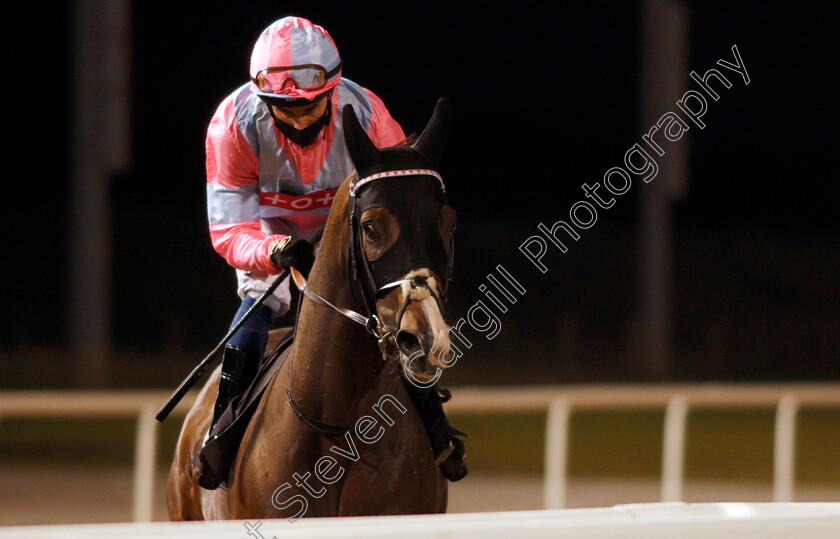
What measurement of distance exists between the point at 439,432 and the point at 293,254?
0.56 metres

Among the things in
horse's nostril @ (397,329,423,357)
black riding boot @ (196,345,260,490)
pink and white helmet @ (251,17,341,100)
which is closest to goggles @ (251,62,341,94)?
pink and white helmet @ (251,17,341,100)

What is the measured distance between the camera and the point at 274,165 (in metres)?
2.85

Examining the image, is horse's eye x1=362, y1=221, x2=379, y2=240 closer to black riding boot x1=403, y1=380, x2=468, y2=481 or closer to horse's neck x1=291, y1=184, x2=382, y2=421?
horse's neck x1=291, y1=184, x2=382, y2=421

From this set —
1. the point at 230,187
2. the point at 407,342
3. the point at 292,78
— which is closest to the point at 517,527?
the point at 407,342

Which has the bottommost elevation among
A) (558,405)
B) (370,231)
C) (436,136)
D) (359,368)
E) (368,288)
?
(558,405)

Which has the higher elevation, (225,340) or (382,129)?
(382,129)

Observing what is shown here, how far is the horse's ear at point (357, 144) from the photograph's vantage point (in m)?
2.31

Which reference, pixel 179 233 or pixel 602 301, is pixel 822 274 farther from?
pixel 179 233

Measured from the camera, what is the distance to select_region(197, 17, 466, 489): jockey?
8.70ft

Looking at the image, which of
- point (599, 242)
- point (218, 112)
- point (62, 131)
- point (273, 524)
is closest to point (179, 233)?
point (62, 131)

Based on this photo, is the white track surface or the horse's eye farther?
the horse's eye

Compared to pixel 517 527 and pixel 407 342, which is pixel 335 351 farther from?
pixel 517 527

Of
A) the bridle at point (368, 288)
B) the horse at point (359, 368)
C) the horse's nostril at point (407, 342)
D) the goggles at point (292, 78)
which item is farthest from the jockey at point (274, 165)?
the horse's nostril at point (407, 342)

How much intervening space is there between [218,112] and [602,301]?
69.2ft
